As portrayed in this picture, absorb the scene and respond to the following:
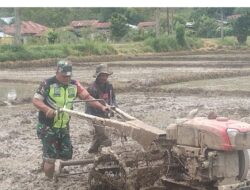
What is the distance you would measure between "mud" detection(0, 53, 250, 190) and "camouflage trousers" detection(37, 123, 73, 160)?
0.35 m

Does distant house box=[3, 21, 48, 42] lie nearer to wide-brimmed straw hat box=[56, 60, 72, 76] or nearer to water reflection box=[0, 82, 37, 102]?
water reflection box=[0, 82, 37, 102]

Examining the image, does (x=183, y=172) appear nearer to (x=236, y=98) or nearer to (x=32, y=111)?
(x=32, y=111)

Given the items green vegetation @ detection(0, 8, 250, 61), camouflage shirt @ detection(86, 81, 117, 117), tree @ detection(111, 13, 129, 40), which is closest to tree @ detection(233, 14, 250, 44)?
green vegetation @ detection(0, 8, 250, 61)

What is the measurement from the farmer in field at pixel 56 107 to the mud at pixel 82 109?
0.37 meters

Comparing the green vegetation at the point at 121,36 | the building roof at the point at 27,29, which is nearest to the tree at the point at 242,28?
the green vegetation at the point at 121,36

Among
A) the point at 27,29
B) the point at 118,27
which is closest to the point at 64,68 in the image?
the point at 118,27

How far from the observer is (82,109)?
47.5 feet

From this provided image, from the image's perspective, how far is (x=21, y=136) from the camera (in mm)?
10727

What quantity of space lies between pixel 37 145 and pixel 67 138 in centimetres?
291

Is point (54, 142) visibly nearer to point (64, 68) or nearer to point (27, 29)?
point (64, 68)

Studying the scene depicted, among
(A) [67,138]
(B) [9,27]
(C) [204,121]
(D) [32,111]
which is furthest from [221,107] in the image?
(B) [9,27]

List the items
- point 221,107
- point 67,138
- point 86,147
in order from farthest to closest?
1. point 221,107
2. point 86,147
3. point 67,138

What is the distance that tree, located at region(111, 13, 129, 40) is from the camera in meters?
52.2

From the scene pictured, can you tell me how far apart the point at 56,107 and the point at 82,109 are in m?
7.79
